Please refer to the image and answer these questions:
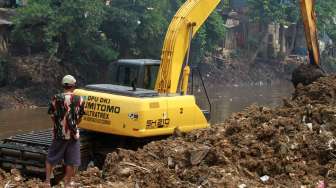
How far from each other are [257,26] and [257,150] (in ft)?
120

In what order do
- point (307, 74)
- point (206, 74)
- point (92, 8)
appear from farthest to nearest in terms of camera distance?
point (206, 74)
point (92, 8)
point (307, 74)

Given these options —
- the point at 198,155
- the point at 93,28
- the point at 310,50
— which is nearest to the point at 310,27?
the point at 310,50

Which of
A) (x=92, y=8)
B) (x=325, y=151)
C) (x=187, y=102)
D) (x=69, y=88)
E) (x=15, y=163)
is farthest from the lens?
(x=92, y=8)

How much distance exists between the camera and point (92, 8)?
2577cm

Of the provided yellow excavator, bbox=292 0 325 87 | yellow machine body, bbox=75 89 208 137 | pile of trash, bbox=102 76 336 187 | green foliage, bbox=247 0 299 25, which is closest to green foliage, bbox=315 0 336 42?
green foliage, bbox=247 0 299 25

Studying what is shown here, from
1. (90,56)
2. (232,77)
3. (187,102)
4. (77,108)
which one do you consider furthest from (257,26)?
(77,108)

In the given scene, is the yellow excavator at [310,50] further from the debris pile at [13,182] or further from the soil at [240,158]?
the debris pile at [13,182]

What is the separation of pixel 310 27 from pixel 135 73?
4372mm

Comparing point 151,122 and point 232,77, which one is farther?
point 232,77

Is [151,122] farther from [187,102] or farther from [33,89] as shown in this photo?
[33,89]

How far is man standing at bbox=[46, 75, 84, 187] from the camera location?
25.9 feet

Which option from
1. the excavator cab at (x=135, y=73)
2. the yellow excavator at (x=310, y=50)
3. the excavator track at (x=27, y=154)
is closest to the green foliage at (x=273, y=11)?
the yellow excavator at (x=310, y=50)

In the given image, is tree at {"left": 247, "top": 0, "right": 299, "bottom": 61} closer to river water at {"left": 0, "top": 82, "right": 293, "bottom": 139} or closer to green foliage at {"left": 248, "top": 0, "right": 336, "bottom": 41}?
green foliage at {"left": 248, "top": 0, "right": 336, "bottom": 41}

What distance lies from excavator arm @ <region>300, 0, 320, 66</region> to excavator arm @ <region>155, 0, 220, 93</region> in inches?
84.9
